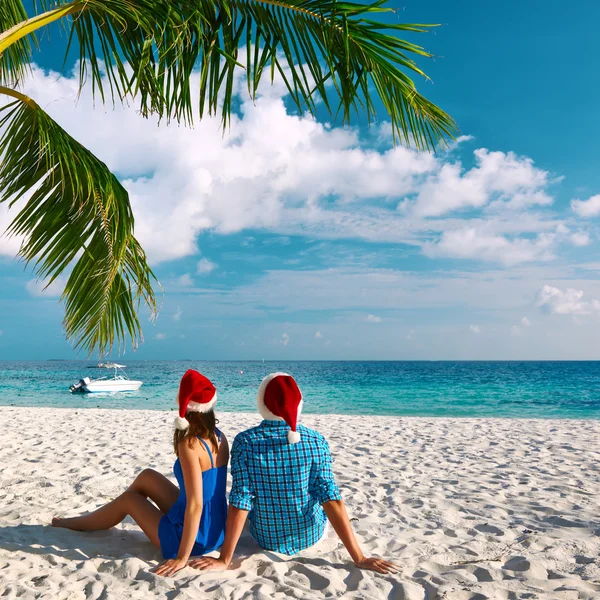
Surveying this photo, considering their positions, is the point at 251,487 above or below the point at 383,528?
above

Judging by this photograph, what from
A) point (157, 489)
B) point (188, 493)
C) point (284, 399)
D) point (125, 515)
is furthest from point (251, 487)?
point (125, 515)

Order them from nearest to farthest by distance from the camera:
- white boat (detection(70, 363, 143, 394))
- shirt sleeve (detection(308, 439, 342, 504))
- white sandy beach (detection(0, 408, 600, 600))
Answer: white sandy beach (detection(0, 408, 600, 600)), shirt sleeve (detection(308, 439, 342, 504)), white boat (detection(70, 363, 143, 394))

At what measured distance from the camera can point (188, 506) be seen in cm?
267

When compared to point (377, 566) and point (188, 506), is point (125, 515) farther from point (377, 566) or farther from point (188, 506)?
point (377, 566)

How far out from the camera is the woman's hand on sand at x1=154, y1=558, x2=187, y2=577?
2666 millimetres

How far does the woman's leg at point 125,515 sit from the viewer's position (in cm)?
298

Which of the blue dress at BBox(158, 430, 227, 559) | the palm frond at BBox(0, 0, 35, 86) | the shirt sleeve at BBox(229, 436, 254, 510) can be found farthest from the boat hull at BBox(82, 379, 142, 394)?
the shirt sleeve at BBox(229, 436, 254, 510)

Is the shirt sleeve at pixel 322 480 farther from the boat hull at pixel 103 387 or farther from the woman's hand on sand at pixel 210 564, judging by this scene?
the boat hull at pixel 103 387

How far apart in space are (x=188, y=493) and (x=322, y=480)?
0.69m

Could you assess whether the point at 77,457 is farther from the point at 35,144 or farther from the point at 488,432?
the point at 488,432

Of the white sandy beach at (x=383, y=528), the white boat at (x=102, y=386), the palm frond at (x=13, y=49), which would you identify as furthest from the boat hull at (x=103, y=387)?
the palm frond at (x=13, y=49)

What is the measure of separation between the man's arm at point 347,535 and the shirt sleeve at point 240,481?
0.40 metres

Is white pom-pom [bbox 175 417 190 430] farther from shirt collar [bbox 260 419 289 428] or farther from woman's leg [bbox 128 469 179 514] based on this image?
woman's leg [bbox 128 469 179 514]

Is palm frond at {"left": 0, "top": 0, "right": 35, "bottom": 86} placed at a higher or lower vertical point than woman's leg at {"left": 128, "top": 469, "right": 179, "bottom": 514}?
higher
